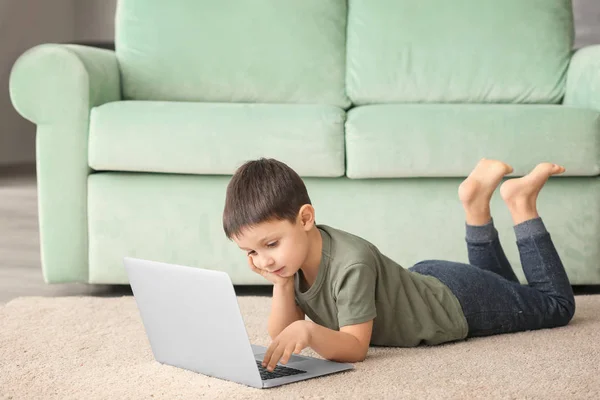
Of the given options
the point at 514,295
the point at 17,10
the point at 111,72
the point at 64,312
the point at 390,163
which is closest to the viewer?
the point at 514,295

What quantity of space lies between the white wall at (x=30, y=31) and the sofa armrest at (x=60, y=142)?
343cm

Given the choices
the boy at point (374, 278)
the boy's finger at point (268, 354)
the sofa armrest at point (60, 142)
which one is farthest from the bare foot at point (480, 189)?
the sofa armrest at point (60, 142)

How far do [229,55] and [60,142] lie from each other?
66cm

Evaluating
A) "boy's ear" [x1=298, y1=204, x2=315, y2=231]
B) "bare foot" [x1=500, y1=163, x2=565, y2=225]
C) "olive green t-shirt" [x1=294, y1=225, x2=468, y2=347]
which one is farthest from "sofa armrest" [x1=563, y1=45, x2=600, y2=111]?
"boy's ear" [x1=298, y1=204, x2=315, y2=231]

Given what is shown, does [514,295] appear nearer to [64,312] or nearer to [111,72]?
[64,312]

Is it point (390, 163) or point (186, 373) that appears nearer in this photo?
point (186, 373)

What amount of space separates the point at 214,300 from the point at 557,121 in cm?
122

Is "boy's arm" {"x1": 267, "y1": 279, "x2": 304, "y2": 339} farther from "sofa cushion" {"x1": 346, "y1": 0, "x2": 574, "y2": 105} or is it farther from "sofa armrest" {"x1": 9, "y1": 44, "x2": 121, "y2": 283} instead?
"sofa cushion" {"x1": 346, "y1": 0, "x2": 574, "y2": 105}

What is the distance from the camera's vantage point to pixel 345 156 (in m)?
2.20

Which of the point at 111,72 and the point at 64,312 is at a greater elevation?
the point at 111,72

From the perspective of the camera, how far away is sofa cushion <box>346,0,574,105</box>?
8.54 ft

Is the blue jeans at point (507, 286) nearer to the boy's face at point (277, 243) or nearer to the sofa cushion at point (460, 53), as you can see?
the boy's face at point (277, 243)

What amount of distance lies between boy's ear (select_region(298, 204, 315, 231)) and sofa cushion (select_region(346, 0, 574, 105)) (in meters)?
1.24

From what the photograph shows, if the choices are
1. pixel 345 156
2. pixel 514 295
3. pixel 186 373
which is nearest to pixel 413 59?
pixel 345 156
